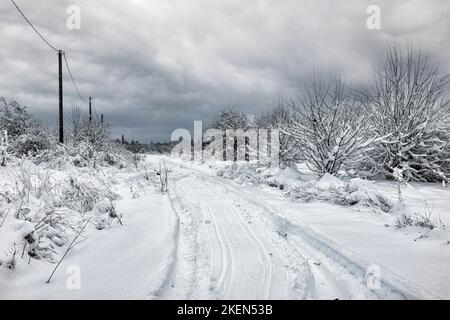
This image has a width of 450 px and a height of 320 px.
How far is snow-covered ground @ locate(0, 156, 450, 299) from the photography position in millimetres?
2994

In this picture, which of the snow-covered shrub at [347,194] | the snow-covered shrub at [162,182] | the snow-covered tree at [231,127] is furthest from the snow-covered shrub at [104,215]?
the snow-covered tree at [231,127]

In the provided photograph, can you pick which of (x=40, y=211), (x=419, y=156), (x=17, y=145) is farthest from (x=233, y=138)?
(x=40, y=211)

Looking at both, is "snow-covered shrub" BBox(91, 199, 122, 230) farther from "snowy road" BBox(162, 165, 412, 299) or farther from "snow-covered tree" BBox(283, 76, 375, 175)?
"snow-covered tree" BBox(283, 76, 375, 175)

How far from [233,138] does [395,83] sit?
16.8 meters

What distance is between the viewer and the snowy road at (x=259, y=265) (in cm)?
301

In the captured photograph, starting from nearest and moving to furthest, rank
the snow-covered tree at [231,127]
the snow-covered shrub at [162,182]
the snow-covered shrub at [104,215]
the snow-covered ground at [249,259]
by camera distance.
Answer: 1. the snow-covered ground at [249,259]
2. the snow-covered shrub at [104,215]
3. the snow-covered shrub at [162,182]
4. the snow-covered tree at [231,127]

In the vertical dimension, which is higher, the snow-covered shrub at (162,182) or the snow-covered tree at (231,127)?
the snow-covered tree at (231,127)

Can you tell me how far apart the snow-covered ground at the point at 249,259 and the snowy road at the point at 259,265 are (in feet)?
0.03

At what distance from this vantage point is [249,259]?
3973mm

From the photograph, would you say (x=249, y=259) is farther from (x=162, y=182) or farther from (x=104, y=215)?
(x=162, y=182)

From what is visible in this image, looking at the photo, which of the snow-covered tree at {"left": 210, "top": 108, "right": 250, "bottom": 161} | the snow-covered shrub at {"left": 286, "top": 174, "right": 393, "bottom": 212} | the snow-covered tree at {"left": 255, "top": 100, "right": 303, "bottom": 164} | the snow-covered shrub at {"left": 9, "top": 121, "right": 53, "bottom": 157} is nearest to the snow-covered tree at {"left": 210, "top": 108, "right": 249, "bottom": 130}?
the snow-covered tree at {"left": 210, "top": 108, "right": 250, "bottom": 161}

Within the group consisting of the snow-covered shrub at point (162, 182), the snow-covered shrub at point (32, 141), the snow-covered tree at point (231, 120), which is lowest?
the snow-covered shrub at point (162, 182)

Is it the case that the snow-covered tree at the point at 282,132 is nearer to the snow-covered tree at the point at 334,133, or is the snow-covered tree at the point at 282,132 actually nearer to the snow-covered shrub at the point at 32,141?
the snow-covered tree at the point at 334,133

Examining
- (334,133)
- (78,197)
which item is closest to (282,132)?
(334,133)
